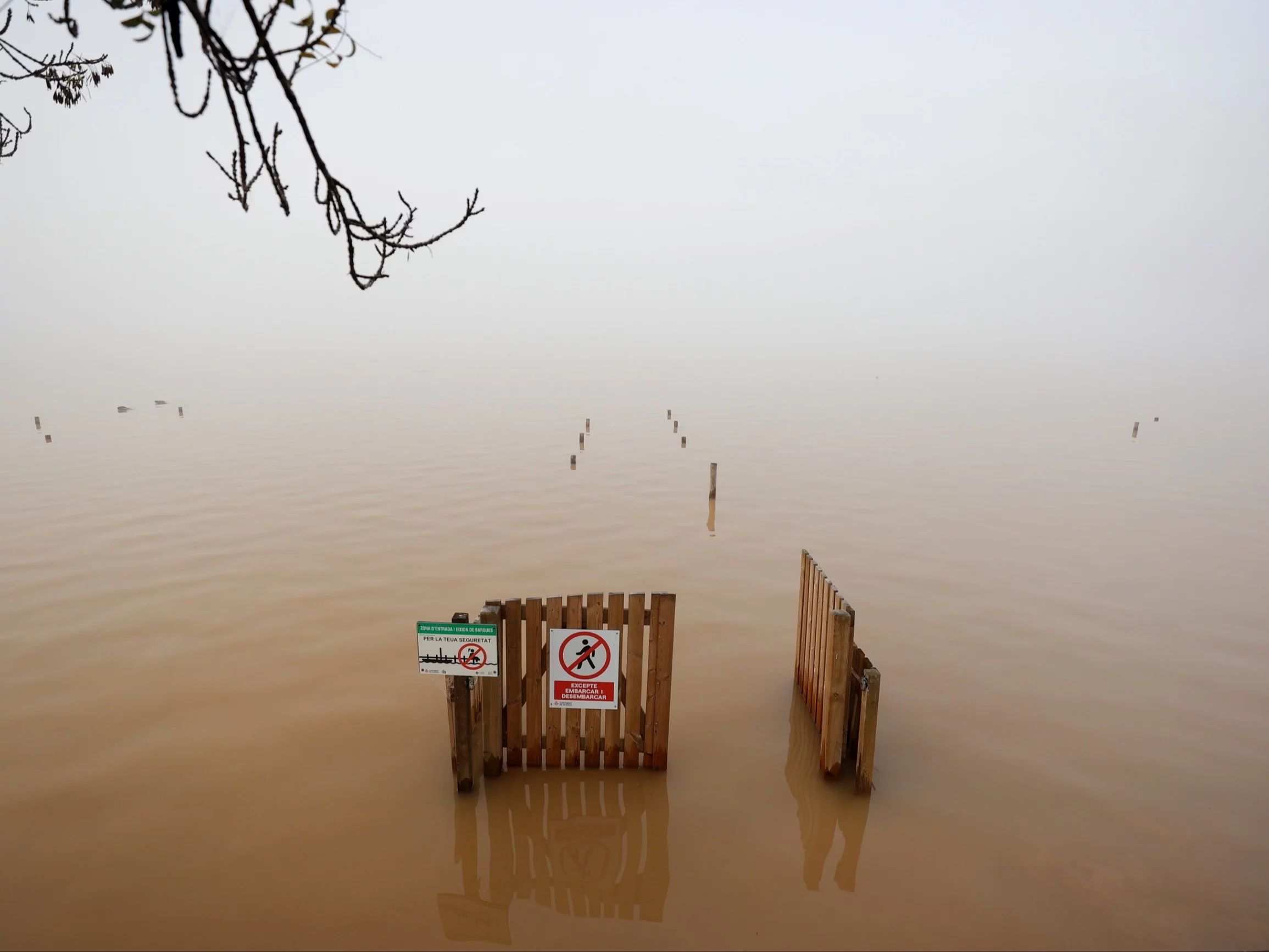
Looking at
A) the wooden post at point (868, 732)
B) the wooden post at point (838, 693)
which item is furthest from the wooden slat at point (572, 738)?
the wooden post at point (868, 732)

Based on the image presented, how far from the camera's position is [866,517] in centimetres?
1384

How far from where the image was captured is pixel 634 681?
5.11 meters

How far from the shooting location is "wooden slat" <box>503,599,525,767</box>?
16.1 feet

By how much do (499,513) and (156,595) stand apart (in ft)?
19.1

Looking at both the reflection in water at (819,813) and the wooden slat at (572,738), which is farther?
the wooden slat at (572,738)

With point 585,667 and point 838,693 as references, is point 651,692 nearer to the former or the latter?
point 585,667

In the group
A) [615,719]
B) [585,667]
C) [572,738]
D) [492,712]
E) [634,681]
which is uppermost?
[585,667]

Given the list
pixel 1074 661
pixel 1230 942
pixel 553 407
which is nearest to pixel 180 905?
pixel 1230 942

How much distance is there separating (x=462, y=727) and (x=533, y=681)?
0.57 metres

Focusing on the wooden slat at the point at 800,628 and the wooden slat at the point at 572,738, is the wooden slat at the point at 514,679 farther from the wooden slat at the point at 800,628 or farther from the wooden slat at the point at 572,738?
the wooden slat at the point at 800,628

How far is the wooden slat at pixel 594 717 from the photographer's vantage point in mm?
4855

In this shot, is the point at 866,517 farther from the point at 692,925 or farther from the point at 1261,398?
the point at 1261,398

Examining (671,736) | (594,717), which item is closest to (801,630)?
(671,736)

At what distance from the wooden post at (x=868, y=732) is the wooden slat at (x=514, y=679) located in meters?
2.40
